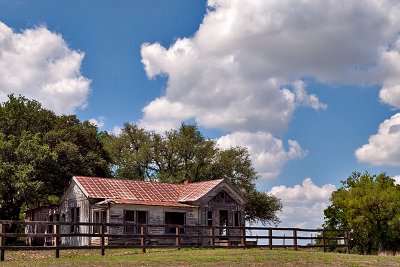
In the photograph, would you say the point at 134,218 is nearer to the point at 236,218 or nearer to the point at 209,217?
the point at 209,217

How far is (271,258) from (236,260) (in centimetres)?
199

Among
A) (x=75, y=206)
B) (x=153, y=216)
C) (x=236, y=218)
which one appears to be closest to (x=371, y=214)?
(x=236, y=218)

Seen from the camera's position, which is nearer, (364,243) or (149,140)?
(364,243)

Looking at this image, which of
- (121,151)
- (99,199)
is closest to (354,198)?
(99,199)

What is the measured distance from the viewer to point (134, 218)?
130 ft

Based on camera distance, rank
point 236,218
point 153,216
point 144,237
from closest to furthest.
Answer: point 144,237
point 153,216
point 236,218

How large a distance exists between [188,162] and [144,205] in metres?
25.6

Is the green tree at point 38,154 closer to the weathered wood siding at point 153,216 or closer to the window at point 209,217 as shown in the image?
the weathered wood siding at point 153,216

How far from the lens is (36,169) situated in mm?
45312

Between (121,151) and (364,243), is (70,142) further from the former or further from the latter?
(364,243)

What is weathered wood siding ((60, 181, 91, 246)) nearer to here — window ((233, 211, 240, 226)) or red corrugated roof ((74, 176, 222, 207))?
red corrugated roof ((74, 176, 222, 207))

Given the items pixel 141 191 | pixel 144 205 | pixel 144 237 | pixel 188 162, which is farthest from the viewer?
pixel 188 162

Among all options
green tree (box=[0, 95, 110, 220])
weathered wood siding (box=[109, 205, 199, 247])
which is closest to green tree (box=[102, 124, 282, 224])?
green tree (box=[0, 95, 110, 220])

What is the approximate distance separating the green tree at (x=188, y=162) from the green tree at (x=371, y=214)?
14857 millimetres
